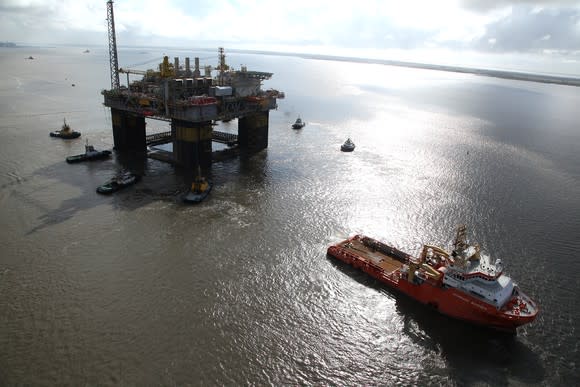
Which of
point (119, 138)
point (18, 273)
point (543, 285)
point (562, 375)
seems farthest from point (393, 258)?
point (119, 138)

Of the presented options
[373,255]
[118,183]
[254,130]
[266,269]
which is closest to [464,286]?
[373,255]

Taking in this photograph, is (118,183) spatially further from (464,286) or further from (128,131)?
(464,286)

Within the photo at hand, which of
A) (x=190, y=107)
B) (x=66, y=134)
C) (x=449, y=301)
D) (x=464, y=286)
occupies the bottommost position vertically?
(x=449, y=301)

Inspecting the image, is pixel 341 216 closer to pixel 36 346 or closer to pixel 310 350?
pixel 310 350

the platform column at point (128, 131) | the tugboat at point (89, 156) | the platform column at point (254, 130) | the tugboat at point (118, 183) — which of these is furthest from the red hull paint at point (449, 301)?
the platform column at point (128, 131)

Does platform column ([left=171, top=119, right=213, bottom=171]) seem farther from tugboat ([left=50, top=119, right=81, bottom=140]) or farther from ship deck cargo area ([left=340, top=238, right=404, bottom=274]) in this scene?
ship deck cargo area ([left=340, top=238, right=404, bottom=274])

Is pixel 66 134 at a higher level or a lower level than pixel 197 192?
higher

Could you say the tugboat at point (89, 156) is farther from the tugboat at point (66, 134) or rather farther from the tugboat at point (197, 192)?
the tugboat at point (197, 192)
